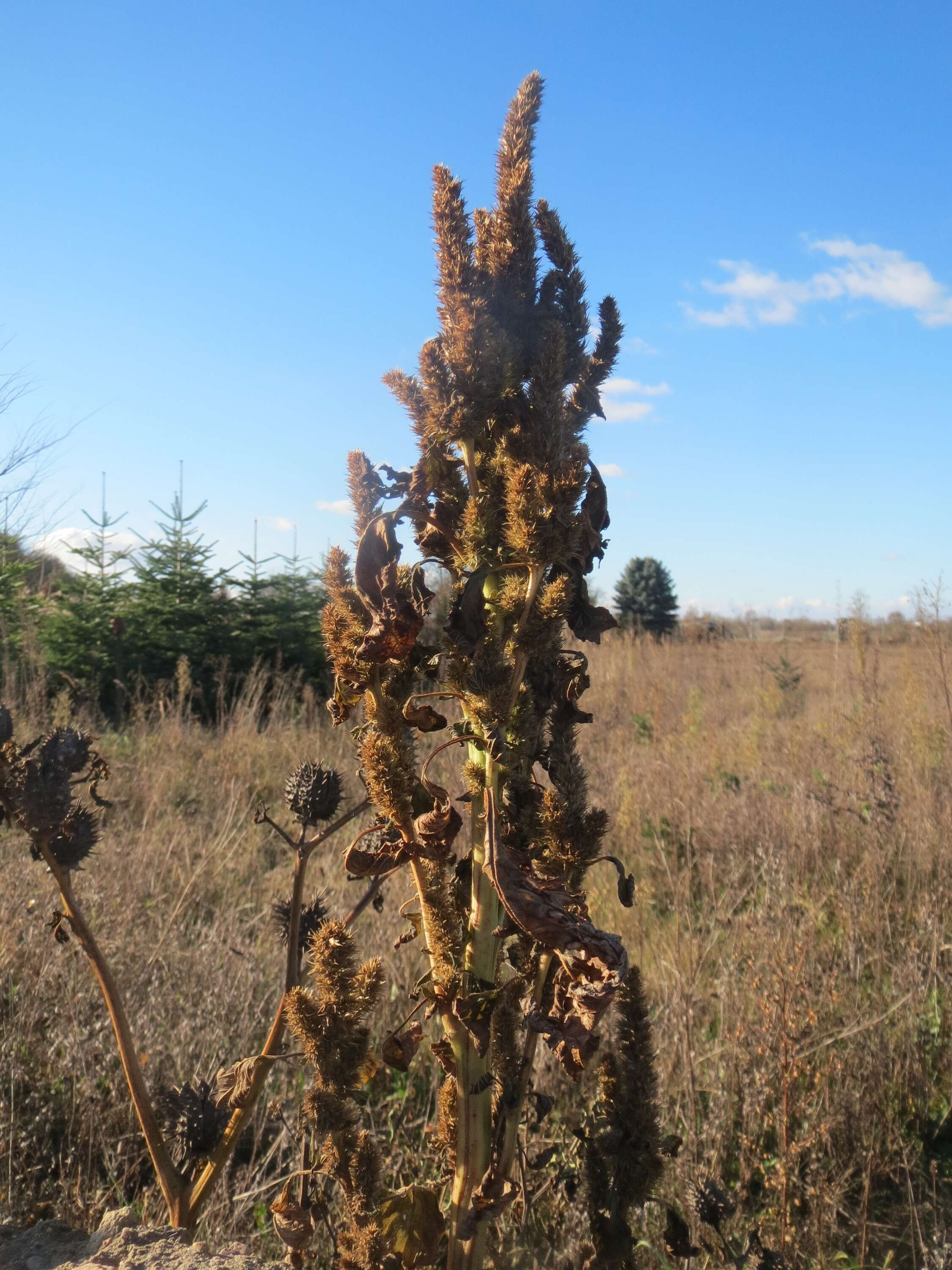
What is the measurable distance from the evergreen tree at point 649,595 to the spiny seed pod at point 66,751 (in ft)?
75.3

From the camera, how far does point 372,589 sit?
109 centimetres

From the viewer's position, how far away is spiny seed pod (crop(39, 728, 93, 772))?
1.24 m

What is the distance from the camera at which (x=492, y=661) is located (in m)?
1.07

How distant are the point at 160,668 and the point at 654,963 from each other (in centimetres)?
793

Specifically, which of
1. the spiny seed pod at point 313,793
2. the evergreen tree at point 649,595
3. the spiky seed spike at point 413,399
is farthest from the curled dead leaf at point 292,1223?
the evergreen tree at point 649,595

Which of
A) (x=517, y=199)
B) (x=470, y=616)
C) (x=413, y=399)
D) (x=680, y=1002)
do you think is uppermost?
(x=517, y=199)

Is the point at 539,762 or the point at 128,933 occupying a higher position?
the point at 539,762

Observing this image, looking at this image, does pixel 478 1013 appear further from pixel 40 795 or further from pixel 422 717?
pixel 40 795

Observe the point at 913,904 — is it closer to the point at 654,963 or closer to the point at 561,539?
the point at 654,963

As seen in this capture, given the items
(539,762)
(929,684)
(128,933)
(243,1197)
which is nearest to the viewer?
(539,762)

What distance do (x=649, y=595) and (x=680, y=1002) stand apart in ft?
75.3

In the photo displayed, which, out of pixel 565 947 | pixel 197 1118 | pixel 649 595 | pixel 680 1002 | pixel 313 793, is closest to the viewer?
pixel 565 947

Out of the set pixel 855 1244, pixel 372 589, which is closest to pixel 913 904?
pixel 855 1244

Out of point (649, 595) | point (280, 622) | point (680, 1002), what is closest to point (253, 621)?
point (280, 622)
